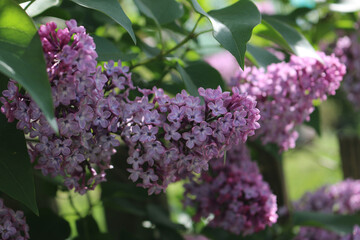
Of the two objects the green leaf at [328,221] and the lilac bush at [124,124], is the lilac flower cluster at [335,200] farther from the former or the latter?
the lilac bush at [124,124]

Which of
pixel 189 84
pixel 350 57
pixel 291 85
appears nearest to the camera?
pixel 189 84

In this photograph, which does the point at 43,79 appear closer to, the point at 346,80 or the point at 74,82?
the point at 74,82

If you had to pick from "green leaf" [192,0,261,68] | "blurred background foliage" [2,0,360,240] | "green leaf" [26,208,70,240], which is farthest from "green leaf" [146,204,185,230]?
"green leaf" [192,0,261,68]

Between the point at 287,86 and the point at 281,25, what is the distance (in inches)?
4.6

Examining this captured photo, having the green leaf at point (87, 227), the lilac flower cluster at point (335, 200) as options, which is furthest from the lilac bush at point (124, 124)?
the lilac flower cluster at point (335, 200)

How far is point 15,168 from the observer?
2.06 feet

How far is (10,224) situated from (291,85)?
54 cm

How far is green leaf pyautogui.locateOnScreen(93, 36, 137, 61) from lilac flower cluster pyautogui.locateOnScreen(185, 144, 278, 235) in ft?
1.02

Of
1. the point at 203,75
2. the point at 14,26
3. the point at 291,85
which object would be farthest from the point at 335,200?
the point at 14,26

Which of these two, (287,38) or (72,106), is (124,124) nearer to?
(72,106)

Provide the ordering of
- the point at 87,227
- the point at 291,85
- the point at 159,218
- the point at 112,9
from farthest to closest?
the point at 159,218 < the point at 87,227 < the point at 291,85 < the point at 112,9

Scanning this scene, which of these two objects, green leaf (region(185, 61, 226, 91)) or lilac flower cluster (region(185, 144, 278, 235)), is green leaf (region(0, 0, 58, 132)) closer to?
green leaf (region(185, 61, 226, 91))

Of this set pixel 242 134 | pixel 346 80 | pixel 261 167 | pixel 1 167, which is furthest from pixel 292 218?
pixel 1 167

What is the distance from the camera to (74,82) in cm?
58
